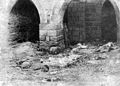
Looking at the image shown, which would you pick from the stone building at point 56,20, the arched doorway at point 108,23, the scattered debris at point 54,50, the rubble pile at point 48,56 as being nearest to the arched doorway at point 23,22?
the stone building at point 56,20

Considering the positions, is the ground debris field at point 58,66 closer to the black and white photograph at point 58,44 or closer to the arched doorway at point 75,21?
the black and white photograph at point 58,44

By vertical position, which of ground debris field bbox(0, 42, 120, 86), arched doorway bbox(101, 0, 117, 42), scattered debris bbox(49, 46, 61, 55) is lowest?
ground debris field bbox(0, 42, 120, 86)

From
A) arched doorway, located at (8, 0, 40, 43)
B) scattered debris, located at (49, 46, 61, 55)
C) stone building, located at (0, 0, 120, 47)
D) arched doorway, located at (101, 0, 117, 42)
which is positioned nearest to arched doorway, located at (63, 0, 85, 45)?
stone building, located at (0, 0, 120, 47)

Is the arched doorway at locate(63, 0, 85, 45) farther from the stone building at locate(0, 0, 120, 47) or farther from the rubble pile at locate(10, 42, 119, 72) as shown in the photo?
the rubble pile at locate(10, 42, 119, 72)

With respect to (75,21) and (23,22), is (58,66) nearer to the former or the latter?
(23,22)

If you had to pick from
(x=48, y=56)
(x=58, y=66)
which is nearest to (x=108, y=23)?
(x=48, y=56)

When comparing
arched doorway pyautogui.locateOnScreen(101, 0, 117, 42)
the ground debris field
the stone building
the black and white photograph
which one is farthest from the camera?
arched doorway pyautogui.locateOnScreen(101, 0, 117, 42)

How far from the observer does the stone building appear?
33.0 ft

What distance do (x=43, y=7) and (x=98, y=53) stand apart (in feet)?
8.42

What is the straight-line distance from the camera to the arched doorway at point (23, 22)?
34.9 feet

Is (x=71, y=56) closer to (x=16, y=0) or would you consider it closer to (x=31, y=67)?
(x=31, y=67)

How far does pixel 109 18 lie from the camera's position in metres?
14.0

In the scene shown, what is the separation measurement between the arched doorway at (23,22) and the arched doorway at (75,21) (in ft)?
5.72

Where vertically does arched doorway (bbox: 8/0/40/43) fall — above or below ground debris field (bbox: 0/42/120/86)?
above
